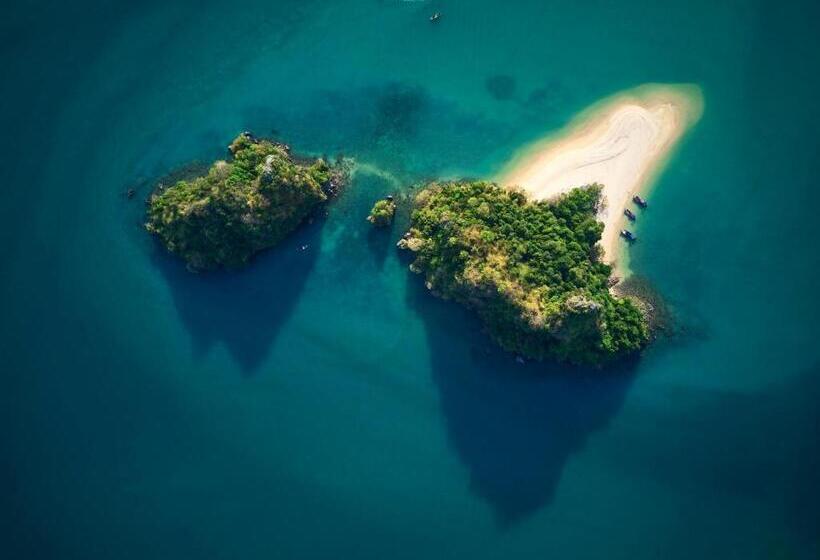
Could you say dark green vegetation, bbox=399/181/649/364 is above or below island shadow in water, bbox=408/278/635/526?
above

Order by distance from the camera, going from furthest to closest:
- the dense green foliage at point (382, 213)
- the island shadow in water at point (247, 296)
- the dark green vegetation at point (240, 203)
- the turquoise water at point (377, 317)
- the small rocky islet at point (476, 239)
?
the island shadow in water at point (247, 296) → the dense green foliage at point (382, 213) → the turquoise water at point (377, 317) → the dark green vegetation at point (240, 203) → the small rocky islet at point (476, 239)

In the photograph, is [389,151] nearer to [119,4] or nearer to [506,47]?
Result: [506,47]

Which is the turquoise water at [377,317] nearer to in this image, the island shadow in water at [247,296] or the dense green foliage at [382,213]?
the island shadow in water at [247,296]

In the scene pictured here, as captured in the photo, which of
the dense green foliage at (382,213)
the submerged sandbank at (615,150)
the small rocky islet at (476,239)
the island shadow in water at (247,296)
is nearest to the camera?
the small rocky islet at (476,239)

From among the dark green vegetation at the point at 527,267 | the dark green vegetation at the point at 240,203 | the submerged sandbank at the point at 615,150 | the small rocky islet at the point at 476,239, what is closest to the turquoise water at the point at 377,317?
the submerged sandbank at the point at 615,150

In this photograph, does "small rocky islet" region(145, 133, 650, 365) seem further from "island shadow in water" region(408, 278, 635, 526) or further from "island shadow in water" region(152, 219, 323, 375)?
"island shadow in water" region(408, 278, 635, 526)

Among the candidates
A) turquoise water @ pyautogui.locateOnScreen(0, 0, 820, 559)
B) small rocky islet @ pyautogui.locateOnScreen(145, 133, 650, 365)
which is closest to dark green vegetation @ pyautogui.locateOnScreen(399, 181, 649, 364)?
small rocky islet @ pyautogui.locateOnScreen(145, 133, 650, 365)

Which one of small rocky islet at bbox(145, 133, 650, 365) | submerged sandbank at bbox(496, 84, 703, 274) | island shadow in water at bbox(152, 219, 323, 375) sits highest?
submerged sandbank at bbox(496, 84, 703, 274)

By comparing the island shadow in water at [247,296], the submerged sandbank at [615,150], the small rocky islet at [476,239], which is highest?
the submerged sandbank at [615,150]
